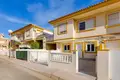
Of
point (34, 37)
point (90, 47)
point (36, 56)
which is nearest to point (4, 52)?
point (34, 37)

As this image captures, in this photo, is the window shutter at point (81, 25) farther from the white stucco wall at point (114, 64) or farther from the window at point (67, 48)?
the white stucco wall at point (114, 64)

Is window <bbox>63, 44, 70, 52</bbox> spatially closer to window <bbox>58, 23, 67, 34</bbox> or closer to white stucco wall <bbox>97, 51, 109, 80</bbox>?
window <bbox>58, 23, 67, 34</bbox>

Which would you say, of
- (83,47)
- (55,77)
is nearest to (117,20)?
(83,47)

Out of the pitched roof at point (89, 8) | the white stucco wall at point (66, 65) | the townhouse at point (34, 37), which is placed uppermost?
the pitched roof at point (89, 8)

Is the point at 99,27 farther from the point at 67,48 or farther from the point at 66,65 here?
the point at 66,65

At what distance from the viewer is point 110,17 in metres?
14.6

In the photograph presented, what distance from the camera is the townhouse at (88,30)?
13992 mm

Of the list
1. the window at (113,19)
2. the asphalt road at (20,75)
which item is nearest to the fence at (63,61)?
the asphalt road at (20,75)

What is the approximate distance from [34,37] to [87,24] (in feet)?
54.3

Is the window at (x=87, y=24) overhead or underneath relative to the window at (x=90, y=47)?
overhead

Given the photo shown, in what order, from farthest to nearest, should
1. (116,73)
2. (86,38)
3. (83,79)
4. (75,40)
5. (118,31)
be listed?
(75,40) → (86,38) → (118,31) → (83,79) → (116,73)

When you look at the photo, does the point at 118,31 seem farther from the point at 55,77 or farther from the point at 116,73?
the point at 55,77

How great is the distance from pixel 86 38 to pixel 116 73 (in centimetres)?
1088

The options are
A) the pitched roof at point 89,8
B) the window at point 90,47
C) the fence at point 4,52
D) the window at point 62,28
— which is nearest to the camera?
the pitched roof at point 89,8
